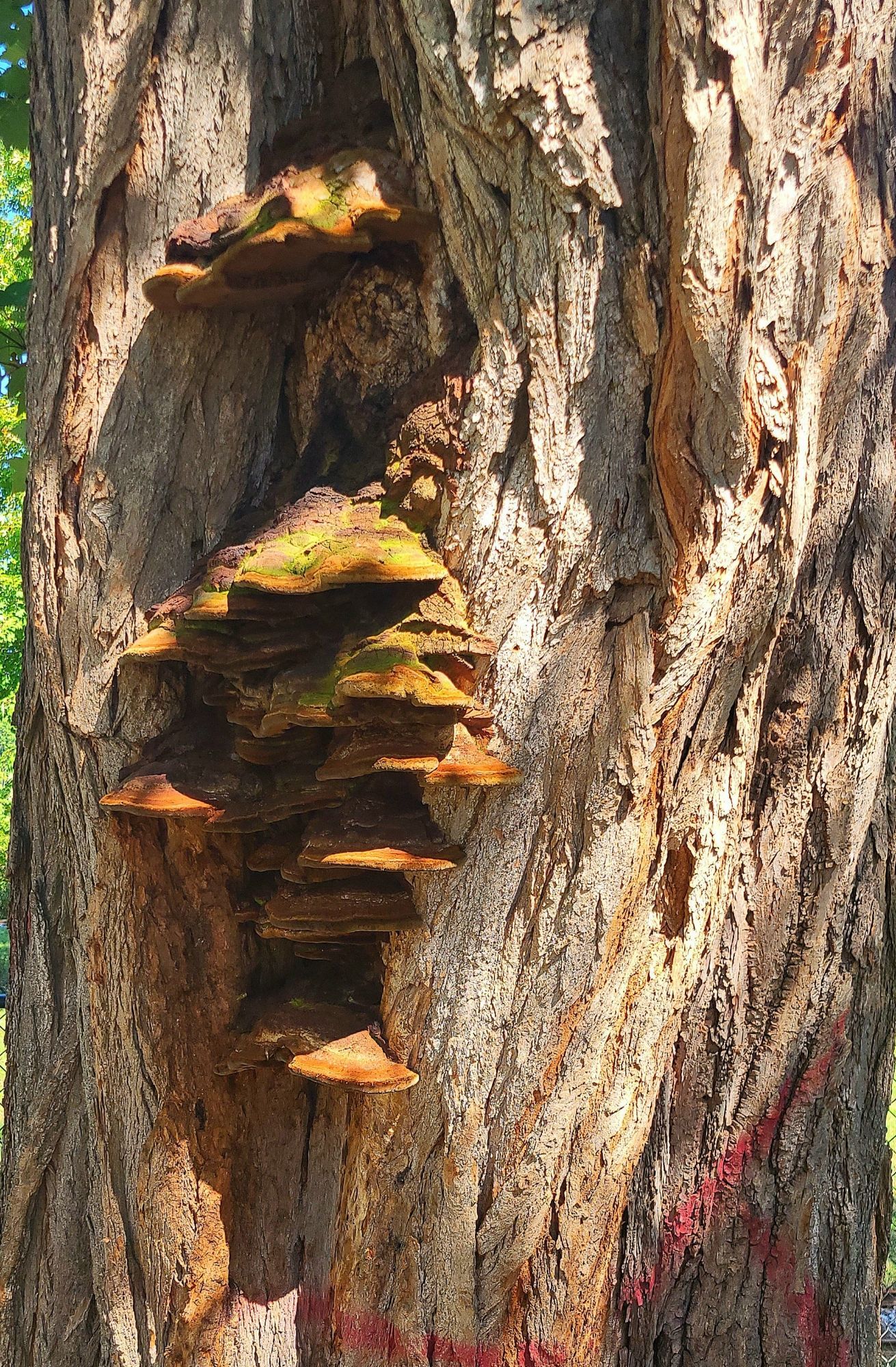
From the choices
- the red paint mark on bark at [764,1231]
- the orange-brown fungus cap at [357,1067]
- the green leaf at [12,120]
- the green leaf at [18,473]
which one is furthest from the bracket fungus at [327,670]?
the green leaf at [12,120]

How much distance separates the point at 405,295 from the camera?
6.57 ft

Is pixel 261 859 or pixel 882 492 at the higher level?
pixel 882 492

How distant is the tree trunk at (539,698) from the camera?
177 cm

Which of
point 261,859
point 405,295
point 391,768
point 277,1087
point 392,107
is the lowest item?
point 277,1087

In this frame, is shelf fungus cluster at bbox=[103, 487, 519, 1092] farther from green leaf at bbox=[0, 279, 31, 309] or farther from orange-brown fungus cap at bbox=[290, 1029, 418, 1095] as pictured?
green leaf at bbox=[0, 279, 31, 309]

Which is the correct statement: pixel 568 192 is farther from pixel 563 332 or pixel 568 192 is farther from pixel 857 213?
pixel 857 213

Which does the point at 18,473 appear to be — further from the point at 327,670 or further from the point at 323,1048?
the point at 323,1048

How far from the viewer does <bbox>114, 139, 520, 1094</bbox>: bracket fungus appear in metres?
1.71

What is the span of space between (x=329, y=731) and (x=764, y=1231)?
140cm

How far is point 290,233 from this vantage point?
1.77 metres

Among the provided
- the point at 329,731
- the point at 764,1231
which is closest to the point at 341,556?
the point at 329,731

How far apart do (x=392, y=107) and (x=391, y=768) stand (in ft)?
4.24

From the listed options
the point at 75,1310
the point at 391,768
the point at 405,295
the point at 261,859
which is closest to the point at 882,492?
the point at 405,295

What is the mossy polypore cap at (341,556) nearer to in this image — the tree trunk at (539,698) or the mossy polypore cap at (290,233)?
the tree trunk at (539,698)
